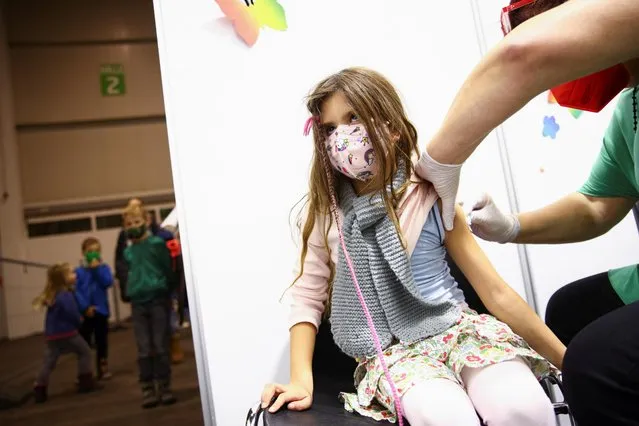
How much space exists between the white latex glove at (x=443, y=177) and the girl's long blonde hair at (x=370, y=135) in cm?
10

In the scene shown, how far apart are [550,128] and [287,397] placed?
1.45 m

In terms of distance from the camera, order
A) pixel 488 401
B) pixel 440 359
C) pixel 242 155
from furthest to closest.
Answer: pixel 242 155 → pixel 440 359 → pixel 488 401

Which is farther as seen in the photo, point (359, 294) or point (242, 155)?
point (242, 155)

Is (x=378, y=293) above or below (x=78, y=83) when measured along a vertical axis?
below

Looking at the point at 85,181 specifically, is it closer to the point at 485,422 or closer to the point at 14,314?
the point at 14,314

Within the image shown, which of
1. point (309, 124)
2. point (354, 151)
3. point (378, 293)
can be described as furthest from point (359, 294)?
point (309, 124)

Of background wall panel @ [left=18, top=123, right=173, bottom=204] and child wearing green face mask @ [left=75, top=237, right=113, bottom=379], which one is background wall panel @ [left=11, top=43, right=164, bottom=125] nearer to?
background wall panel @ [left=18, top=123, right=173, bottom=204]

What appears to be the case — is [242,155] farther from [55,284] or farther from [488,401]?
[55,284]

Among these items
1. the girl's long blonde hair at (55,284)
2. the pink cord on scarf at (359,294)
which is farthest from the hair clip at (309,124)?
the girl's long blonde hair at (55,284)

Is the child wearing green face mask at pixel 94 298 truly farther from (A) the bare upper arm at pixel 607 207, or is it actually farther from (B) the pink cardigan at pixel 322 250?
(A) the bare upper arm at pixel 607 207

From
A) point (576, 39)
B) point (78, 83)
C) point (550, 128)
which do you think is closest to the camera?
point (576, 39)

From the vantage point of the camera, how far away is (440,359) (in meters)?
1.08

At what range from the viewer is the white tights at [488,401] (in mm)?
897

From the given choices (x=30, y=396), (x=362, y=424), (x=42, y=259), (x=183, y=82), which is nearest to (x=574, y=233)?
(x=362, y=424)
